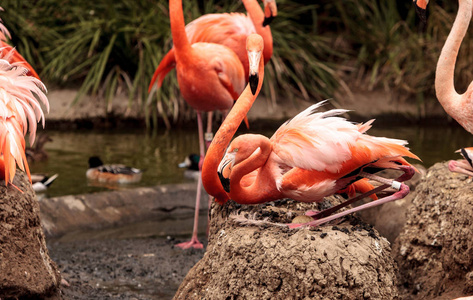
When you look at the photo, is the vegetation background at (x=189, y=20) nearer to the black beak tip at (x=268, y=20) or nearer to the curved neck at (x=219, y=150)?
the black beak tip at (x=268, y=20)

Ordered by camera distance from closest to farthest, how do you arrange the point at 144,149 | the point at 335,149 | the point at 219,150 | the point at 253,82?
1. the point at 335,149
2. the point at 253,82
3. the point at 219,150
4. the point at 144,149

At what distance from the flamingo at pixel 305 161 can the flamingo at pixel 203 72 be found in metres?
1.87

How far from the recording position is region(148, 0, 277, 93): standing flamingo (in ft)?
19.3

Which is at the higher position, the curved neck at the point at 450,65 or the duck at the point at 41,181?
the curved neck at the point at 450,65

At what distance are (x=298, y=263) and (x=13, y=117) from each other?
171cm

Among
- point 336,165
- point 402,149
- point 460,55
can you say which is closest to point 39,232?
point 336,165

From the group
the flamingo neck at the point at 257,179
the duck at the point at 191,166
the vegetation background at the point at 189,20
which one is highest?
the flamingo neck at the point at 257,179

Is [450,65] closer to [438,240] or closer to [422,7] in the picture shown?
[422,7]

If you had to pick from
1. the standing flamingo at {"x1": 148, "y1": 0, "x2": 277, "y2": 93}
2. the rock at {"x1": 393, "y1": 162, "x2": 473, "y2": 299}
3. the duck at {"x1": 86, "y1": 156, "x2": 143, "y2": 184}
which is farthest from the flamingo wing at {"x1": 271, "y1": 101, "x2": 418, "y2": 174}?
the duck at {"x1": 86, "y1": 156, "x2": 143, "y2": 184}

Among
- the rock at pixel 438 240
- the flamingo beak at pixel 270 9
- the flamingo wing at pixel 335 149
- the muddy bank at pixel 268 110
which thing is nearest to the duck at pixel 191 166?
the flamingo beak at pixel 270 9

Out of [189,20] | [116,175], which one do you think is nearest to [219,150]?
[116,175]

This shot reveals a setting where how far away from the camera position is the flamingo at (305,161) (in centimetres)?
317

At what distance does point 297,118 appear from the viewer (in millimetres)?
3426

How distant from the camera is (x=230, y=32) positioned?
6.06 meters
